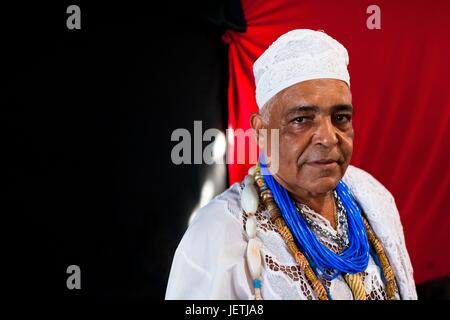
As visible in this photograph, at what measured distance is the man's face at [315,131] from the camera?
129cm

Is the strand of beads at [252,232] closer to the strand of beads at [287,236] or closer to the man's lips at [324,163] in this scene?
the strand of beads at [287,236]

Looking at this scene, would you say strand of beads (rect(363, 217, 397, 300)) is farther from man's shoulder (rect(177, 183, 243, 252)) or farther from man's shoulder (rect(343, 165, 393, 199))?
man's shoulder (rect(177, 183, 243, 252))

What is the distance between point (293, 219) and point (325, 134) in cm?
29

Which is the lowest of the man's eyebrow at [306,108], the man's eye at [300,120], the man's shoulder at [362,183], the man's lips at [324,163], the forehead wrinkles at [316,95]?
the man's shoulder at [362,183]

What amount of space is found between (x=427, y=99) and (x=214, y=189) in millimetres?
1251

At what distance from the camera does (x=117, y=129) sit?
193 cm

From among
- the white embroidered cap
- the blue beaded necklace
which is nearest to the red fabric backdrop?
the white embroidered cap

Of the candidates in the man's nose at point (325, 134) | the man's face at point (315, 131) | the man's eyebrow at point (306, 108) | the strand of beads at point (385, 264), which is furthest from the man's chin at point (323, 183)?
the strand of beads at point (385, 264)

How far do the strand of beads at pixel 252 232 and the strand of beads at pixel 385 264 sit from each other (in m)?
0.45

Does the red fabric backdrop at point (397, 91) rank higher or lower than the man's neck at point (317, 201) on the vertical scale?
higher

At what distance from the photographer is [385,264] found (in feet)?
4.73

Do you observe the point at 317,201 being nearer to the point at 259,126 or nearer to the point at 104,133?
the point at 259,126
